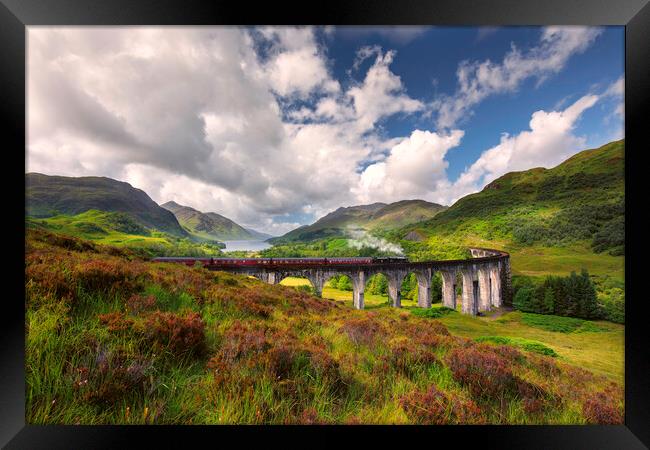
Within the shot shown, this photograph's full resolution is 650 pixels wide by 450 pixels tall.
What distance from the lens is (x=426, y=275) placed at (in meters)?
31.8

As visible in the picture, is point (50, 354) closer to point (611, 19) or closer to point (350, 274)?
point (611, 19)

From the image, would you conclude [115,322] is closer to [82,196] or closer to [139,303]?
[139,303]

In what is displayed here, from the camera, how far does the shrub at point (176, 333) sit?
289 cm

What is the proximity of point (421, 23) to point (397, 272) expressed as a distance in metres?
29.4

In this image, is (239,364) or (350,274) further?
(350,274)

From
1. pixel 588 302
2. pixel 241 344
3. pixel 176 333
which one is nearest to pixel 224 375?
pixel 241 344

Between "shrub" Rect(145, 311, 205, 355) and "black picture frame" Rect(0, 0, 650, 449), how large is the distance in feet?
6.31

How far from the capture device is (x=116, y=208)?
141500 mm

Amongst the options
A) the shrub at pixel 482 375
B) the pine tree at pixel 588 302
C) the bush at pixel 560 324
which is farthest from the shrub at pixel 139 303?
the pine tree at pixel 588 302

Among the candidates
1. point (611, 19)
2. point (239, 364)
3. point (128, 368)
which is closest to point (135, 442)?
point (128, 368)

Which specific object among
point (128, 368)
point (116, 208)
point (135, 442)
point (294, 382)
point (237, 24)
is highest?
point (116, 208)

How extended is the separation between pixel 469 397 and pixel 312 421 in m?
2.38

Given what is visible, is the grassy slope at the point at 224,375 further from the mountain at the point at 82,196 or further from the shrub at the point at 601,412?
the mountain at the point at 82,196

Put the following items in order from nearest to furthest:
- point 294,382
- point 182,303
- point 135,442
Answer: point 135,442
point 294,382
point 182,303
